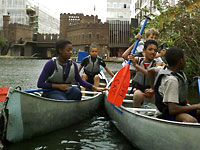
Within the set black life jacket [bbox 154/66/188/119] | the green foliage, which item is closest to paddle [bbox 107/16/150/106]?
black life jacket [bbox 154/66/188/119]

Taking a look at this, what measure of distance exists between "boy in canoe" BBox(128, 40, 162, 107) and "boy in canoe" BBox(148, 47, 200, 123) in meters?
1.09

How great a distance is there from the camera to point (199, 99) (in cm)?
875

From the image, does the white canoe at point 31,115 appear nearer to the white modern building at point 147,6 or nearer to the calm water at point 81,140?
the calm water at point 81,140

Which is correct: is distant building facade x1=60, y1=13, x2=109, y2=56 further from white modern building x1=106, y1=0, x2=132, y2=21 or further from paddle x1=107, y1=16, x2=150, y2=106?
paddle x1=107, y1=16, x2=150, y2=106

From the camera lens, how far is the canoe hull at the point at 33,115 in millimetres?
3758

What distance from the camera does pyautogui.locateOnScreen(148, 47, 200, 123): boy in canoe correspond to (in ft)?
9.63

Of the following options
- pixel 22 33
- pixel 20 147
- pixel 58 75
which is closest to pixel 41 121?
pixel 20 147

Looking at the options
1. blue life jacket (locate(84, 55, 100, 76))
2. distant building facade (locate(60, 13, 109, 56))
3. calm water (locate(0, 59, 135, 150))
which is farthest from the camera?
distant building facade (locate(60, 13, 109, 56))

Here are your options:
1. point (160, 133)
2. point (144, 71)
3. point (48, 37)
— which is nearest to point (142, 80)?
point (144, 71)

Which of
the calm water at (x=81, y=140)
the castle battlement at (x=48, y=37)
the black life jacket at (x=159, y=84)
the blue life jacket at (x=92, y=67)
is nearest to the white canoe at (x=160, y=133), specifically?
the black life jacket at (x=159, y=84)

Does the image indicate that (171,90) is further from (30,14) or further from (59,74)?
(30,14)

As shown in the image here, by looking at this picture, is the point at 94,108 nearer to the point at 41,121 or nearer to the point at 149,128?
the point at 41,121

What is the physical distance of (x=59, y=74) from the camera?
4.50 m

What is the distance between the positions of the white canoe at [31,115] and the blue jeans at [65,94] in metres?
0.11
